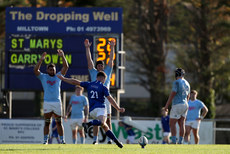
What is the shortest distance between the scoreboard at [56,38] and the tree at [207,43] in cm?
1475

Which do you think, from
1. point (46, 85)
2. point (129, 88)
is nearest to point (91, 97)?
point (46, 85)

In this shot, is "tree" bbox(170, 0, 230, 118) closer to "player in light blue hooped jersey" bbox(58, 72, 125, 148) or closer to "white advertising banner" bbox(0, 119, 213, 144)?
"white advertising banner" bbox(0, 119, 213, 144)

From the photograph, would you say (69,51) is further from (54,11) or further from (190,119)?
(190,119)

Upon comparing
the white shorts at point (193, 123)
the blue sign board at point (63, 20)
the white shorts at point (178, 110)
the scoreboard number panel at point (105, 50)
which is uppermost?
the blue sign board at point (63, 20)

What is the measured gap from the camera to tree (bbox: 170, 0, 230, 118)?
3681 centimetres

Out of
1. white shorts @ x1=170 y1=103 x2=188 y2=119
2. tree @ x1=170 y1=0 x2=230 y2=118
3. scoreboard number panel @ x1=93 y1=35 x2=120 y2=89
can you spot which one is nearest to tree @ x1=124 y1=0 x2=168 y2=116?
tree @ x1=170 y1=0 x2=230 y2=118

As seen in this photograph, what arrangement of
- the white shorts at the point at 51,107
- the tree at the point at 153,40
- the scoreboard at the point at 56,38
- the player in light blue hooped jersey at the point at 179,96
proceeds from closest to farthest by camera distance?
the white shorts at the point at 51,107
the player in light blue hooped jersey at the point at 179,96
the scoreboard at the point at 56,38
the tree at the point at 153,40

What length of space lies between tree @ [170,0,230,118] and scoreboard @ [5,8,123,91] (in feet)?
48.4

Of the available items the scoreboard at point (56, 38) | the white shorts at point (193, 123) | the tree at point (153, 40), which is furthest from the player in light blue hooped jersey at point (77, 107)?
the tree at point (153, 40)

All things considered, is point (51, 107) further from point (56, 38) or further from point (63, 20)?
point (63, 20)

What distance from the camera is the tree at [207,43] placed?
3681 cm

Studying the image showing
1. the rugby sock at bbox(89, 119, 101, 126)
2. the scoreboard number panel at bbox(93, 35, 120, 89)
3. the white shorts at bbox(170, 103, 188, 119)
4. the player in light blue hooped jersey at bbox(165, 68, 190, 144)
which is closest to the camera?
the rugby sock at bbox(89, 119, 101, 126)

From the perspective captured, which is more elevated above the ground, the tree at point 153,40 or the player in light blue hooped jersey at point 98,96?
the tree at point 153,40

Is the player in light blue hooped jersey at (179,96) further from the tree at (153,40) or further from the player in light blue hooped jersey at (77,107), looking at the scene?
the tree at (153,40)
